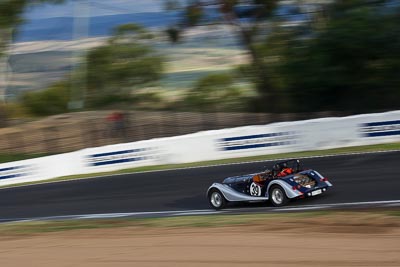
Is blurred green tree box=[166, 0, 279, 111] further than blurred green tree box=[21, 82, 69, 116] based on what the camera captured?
No

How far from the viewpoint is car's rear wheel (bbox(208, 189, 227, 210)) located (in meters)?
13.9

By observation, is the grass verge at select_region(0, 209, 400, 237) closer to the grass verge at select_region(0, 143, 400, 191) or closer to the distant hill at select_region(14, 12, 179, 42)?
the grass verge at select_region(0, 143, 400, 191)

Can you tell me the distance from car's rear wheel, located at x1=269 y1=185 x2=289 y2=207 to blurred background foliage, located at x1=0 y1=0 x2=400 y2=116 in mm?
18210

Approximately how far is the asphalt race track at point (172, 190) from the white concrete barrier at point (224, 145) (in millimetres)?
1605

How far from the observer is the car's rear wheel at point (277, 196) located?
12.9 metres

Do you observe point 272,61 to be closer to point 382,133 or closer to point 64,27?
point 382,133

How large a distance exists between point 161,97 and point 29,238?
3255cm

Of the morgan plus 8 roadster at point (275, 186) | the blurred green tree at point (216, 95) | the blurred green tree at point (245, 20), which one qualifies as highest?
the blurred green tree at point (245, 20)

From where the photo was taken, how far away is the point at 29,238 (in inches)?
461

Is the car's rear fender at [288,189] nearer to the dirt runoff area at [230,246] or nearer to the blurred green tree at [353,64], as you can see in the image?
the dirt runoff area at [230,246]

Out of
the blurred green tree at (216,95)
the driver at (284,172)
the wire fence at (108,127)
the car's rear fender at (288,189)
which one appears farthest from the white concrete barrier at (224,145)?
the blurred green tree at (216,95)

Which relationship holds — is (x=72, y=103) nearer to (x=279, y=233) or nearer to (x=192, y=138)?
(x=192, y=138)

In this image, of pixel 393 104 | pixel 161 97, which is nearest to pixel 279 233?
pixel 393 104

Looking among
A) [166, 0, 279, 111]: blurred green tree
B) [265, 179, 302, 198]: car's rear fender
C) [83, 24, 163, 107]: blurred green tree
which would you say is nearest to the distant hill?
[83, 24, 163, 107]: blurred green tree
